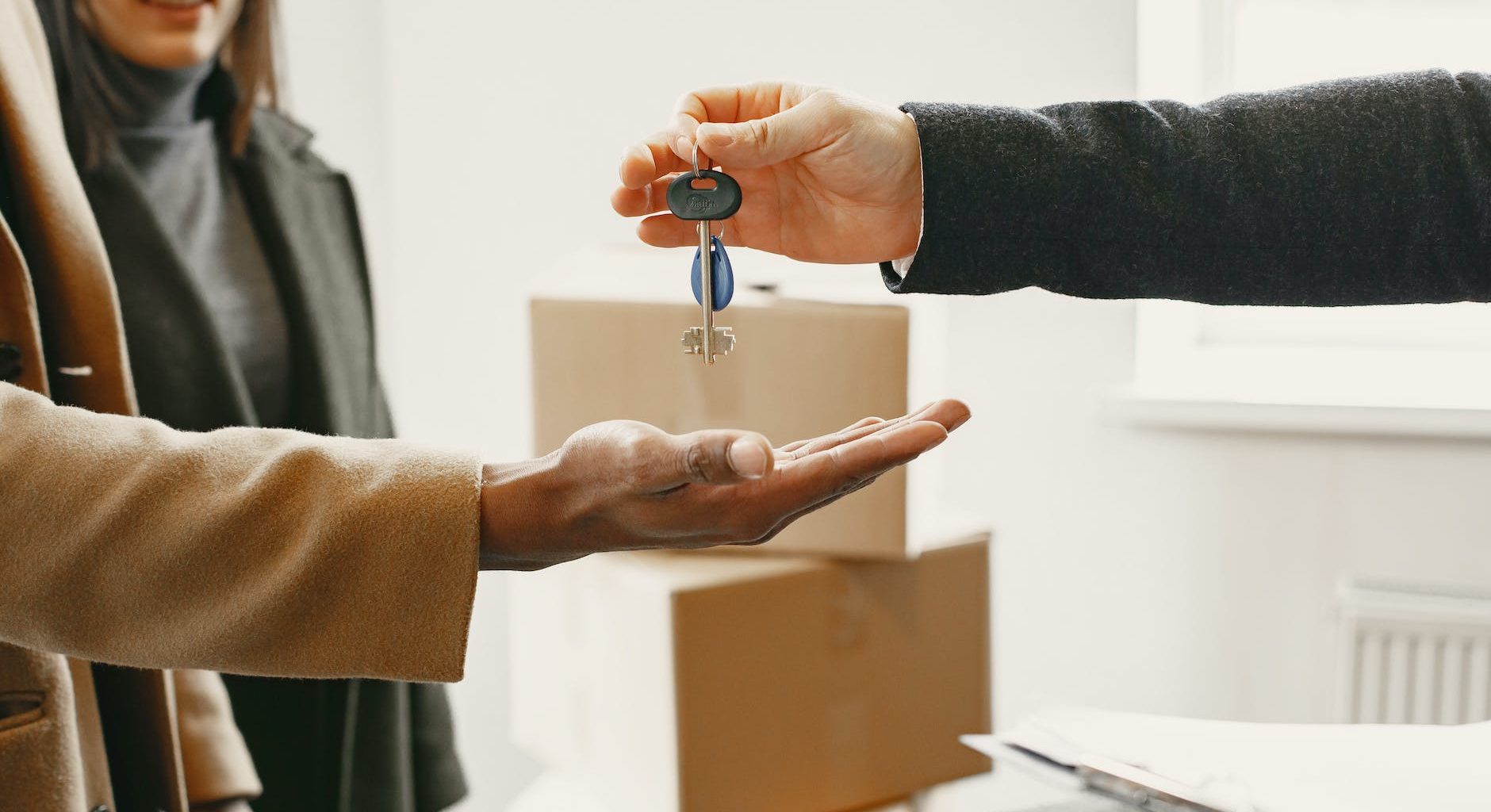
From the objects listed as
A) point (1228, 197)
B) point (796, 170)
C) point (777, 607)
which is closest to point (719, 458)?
point (796, 170)

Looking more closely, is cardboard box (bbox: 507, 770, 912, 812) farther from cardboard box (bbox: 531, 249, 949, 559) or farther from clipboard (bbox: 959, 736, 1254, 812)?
clipboard (bbox: 959, 736, 1254, 812)

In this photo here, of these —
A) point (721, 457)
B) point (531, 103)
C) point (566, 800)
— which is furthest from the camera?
point (531, 103)

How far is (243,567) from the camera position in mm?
707

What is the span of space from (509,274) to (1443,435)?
1484mm

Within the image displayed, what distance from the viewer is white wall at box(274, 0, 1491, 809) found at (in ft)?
5.81

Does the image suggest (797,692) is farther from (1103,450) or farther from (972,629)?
(1103,450)

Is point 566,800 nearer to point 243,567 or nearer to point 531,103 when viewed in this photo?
point 243,567

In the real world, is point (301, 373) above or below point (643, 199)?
below

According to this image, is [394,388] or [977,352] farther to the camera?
[394,388]

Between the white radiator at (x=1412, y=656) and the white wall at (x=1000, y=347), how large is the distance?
0.05 m

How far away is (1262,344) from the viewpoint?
1964mm

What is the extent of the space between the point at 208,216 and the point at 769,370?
0.76 metres

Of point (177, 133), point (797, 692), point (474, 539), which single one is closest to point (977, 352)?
point (797, 692)

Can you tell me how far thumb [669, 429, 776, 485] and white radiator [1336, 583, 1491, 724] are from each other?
1.40 metres
